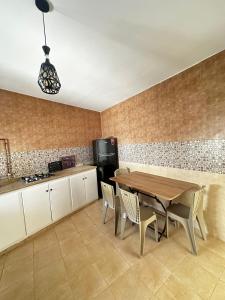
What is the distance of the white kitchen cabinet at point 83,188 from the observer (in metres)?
2.81

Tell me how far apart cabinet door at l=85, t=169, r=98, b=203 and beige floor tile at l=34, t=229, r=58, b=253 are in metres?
0.97

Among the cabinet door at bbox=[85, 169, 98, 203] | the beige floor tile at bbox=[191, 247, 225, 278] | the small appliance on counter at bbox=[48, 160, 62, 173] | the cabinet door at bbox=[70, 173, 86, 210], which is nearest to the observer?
the beige floor tile at bbox=[191, 247, 225, 278]

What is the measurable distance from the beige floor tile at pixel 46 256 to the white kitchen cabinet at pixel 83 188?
0.88m

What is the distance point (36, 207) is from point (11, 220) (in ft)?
1.12

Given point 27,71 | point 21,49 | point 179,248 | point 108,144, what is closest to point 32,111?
point 27,71

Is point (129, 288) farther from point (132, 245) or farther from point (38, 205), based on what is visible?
point (38, 205)

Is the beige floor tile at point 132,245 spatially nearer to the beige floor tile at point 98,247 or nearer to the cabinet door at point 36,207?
the beige floor tile at point 98,247

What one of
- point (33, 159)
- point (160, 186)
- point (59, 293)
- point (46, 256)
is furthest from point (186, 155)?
point (33, 159)

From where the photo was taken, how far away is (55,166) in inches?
119

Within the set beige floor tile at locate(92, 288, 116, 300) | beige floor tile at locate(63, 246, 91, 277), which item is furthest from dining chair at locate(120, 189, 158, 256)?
beige floor tile at locate(63, 246, 91, 277)

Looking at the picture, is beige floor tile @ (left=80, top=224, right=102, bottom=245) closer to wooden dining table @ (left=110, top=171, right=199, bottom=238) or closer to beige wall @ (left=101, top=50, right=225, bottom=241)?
wooden dining table @ (left=110, top=171, right=199, bottom=238)

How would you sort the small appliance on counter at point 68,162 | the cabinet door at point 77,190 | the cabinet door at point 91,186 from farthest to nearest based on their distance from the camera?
the small appliance on counter at point 68,162 < the cabinet door at point 91,186 < the cabinet door at point 77,190

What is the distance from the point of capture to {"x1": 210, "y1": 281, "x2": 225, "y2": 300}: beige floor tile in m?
1.22

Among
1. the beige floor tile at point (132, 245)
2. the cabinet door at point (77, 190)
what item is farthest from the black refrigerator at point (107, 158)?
the beige floor tile at point (132, 245)
